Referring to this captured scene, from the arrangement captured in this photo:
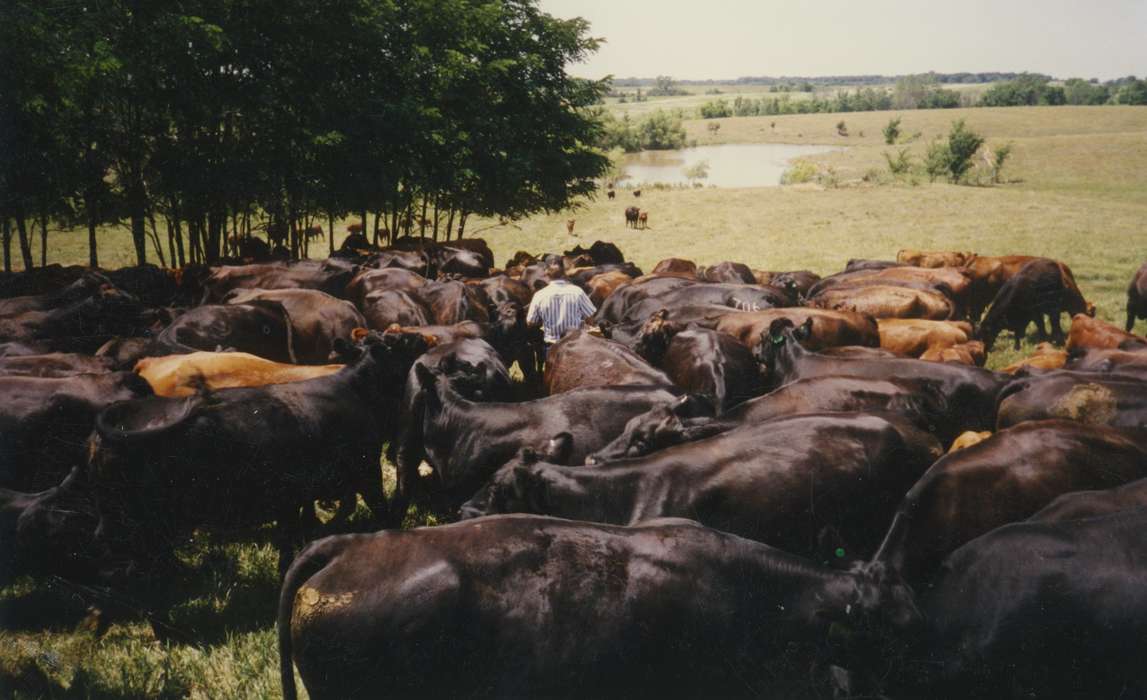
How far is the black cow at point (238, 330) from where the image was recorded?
7962 mm

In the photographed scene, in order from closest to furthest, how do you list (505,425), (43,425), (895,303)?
(43,425)
(505,425)
(895,303)

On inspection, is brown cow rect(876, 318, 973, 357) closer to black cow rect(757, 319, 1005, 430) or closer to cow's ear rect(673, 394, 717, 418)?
black cow rect(757, 319, 1005, 430)

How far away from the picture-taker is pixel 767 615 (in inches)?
127

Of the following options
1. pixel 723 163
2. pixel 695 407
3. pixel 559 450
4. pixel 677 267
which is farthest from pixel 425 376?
pixel 723 163

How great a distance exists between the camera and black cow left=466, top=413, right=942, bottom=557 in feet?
14.0

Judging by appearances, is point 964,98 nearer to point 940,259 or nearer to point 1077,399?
point 940,259

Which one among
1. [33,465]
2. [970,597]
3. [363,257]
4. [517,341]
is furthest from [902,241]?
[33,465]

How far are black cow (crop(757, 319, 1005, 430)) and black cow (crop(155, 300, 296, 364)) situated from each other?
564 cm

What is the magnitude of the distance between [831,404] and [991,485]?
1634mm

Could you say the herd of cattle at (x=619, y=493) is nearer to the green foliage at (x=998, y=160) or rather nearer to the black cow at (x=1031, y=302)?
the black cow at (x=1031, y=302)

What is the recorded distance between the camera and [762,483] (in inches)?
176

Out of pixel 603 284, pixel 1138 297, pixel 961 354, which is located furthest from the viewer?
pixel 603 284

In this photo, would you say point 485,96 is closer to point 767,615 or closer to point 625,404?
point 625,404

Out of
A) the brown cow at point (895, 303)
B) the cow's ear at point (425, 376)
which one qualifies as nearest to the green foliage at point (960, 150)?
the brown cow at point (895, 303)
